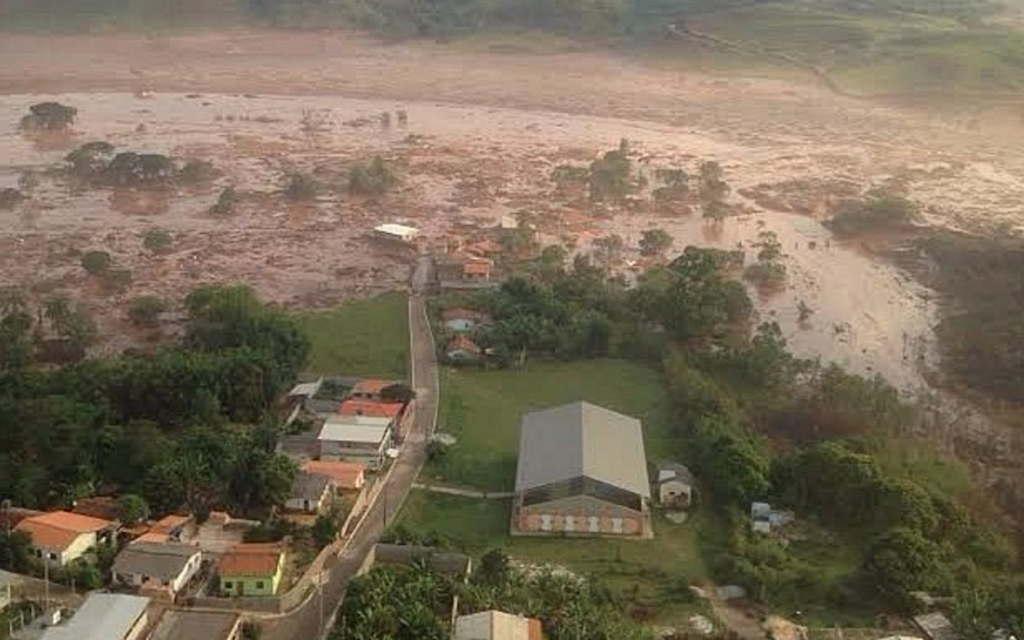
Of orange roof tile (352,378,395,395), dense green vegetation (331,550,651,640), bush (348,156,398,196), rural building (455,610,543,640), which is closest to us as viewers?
rural building (455,610,543,640)

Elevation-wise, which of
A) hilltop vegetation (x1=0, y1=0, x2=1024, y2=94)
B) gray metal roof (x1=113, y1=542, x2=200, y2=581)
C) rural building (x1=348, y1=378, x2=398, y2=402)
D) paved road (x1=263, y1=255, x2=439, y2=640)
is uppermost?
hilltop vegetation (x1=0, y1=0, x2=1024, y2=94)

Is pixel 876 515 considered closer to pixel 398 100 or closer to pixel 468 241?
pixel 468 241

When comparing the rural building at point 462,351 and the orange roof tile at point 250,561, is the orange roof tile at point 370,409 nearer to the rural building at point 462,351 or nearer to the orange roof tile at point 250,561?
the rural building at point 462,351

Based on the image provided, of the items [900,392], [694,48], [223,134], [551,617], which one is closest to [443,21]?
[694,48]

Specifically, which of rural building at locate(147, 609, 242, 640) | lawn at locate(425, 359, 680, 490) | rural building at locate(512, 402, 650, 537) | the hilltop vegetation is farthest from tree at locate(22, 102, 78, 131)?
rural building at locate(147, 609, 242, 640)

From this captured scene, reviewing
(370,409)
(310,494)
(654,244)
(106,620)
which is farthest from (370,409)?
(654,244)

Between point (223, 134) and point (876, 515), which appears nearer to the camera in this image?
point (876, 515)

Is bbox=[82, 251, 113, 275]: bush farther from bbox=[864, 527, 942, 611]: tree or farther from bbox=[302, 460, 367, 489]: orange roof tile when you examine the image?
bbox=[864, 527, 942, 611]: tree
